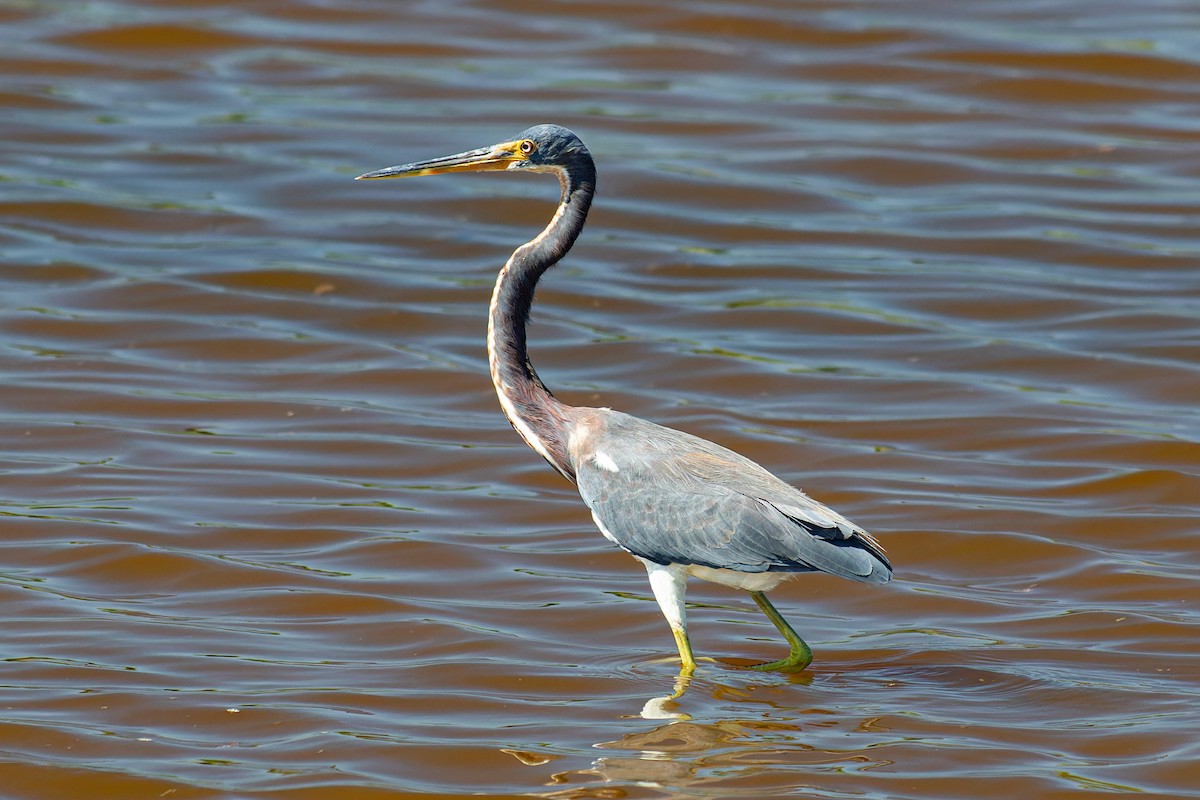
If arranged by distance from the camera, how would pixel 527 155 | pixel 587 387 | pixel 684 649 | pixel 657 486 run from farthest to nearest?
pixel 587 387 < pixel 527 155 < pixel 657 486 < pixel 684 649

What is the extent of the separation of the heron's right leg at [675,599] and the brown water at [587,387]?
0.14 meters

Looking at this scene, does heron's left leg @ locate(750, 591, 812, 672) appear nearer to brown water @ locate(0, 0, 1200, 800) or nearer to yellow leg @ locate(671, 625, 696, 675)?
brown water @ locate(0, 0, 1200, 800)

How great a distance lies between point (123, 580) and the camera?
878 cm

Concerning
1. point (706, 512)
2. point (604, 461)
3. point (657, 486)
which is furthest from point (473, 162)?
point (706, 512)

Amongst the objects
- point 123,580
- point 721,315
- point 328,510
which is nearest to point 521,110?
point 721,315

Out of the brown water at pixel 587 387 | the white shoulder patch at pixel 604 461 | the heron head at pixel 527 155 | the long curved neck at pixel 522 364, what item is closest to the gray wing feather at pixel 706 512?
the white shoulder patch at pixel 604 461

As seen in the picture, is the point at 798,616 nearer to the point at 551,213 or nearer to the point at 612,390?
Result: the point at 612,390

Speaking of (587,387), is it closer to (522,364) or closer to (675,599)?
(522,364)

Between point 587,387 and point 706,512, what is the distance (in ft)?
13.9

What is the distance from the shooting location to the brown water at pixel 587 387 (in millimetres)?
7199

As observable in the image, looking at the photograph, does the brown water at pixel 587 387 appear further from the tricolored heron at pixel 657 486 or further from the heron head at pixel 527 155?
the heron head at pixel 527 155

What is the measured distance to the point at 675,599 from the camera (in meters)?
7.62

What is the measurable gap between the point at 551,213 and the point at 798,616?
7.27 m

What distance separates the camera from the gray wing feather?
7402 mm
